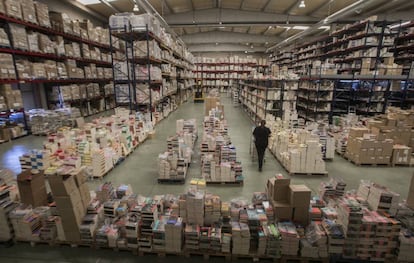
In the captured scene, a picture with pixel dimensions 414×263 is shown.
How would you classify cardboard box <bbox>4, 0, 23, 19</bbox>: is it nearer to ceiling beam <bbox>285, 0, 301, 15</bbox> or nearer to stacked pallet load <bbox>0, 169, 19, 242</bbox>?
stacked pallet load <bbox>0, 169, 19, 242</bbox>

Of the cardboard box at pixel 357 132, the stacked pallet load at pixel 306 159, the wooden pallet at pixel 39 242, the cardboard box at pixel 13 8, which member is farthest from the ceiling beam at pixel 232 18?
the wooden pallet at pixel 39 242

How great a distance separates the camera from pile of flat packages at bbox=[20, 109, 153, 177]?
5473 mm

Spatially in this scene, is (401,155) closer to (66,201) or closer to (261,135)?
(261,135)

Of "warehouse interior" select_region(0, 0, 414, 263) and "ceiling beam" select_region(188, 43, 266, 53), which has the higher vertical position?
"ceiling beam" select_region(188, 43, 266, 53)

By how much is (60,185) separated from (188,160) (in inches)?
134

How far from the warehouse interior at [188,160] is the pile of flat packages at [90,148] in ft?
0.13

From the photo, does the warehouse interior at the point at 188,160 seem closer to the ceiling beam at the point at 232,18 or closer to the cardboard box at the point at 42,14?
the cardboard box at the point at 42,14

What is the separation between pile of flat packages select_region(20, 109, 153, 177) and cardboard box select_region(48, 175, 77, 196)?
1.39m

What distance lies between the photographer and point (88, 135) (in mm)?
6598

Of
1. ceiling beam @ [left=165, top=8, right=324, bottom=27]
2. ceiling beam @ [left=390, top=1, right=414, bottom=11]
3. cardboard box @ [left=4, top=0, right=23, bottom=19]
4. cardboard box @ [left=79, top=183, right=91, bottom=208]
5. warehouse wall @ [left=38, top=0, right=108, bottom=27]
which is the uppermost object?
ceiling beam @ [left=165, top=8, right=324, bottom=27]

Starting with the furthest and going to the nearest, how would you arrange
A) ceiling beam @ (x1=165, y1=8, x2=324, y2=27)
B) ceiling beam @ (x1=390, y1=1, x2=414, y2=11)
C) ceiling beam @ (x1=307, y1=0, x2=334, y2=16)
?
ceiling beam @ (x1=165, y1=8, x2=324, y2=27), ceiling beam @ (x1=307, y1=0, x2=334, y2=16), ceiling beam @ (x1=390, y1=1, x2=414, y2=11)

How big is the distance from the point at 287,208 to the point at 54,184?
3.33 meters

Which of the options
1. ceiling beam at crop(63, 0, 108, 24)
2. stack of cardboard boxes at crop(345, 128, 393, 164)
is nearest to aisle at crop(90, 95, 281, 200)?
stack of cardboard boxes at crop(345, 128, 393, 164)

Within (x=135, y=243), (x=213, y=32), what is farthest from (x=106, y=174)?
(x=213, y=32)
